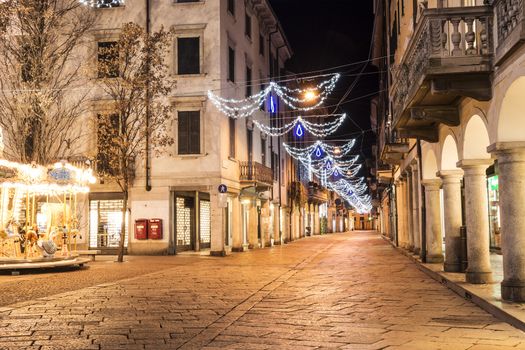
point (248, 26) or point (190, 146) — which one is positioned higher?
point (248, 26)

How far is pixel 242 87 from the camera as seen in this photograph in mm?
30156

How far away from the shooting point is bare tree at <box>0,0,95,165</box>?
2316 centimetres

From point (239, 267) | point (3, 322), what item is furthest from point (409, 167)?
point (3, 322)

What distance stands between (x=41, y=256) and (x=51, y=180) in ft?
8.23

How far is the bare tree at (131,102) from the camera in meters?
23.3

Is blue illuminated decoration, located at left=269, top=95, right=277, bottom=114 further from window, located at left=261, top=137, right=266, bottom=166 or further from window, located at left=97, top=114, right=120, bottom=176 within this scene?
window, located at left=97, top=114, right=120, bottom=176

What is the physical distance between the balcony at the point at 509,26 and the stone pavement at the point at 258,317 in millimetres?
3734

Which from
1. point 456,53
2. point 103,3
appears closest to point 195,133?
point 103,3

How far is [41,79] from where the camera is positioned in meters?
23.5

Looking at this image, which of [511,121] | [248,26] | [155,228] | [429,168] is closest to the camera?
[511,121]

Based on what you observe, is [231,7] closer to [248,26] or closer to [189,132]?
[248,26]

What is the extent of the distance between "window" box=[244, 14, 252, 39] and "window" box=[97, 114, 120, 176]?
914cm

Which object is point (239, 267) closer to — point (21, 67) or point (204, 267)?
point (204, 267)

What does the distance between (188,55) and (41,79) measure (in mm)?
6310
